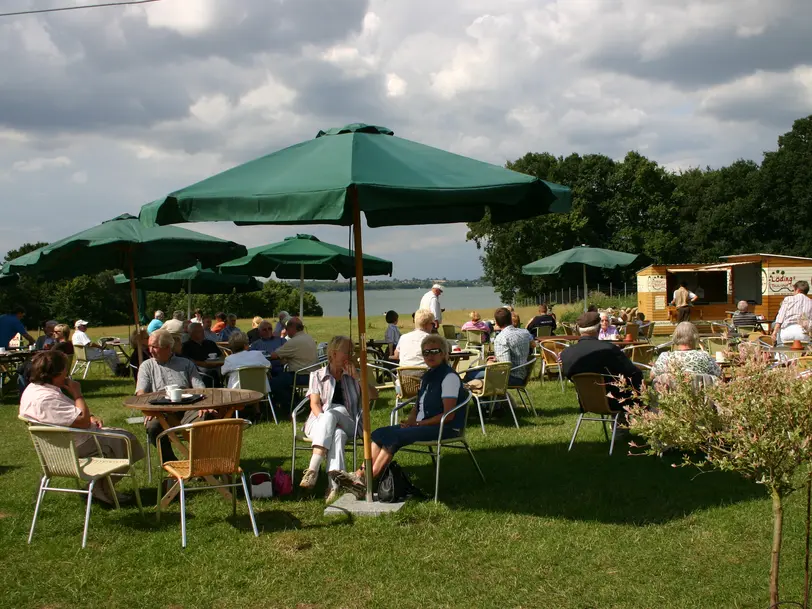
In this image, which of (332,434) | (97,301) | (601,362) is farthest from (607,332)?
(97,301)

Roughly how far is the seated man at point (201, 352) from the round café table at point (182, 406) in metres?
3.29

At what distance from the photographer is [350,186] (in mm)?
4402

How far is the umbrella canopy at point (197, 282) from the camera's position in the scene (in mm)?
14617

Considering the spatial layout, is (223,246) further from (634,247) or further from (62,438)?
(634,247)

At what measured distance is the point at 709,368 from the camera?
602cm

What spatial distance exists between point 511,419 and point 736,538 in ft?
13.6

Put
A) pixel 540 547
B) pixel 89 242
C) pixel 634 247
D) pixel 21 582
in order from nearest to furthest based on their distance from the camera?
pixel 21 582
pixel 540 547
pixel 89 242
pixel 634 247

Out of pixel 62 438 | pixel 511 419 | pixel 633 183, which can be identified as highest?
pixel 633 183

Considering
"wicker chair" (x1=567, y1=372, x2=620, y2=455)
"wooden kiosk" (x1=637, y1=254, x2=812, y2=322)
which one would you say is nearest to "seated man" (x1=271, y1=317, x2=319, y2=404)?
"wicker chair" (x1=567, y1=372, x2=620, y2=455)

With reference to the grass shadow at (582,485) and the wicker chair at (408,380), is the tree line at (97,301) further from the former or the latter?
the grass shadow at (582,485)

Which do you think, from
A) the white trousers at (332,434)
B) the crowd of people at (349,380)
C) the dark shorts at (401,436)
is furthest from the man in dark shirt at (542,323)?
the dark shorts at (401,436)

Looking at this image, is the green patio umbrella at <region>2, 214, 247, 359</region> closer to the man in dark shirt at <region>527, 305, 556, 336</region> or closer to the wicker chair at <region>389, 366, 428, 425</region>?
the wicker chair at <region>389, 366, 428, 425</region>

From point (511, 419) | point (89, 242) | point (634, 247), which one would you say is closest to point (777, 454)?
point (511, 419)

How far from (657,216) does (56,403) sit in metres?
44.8
